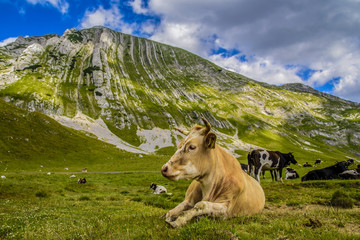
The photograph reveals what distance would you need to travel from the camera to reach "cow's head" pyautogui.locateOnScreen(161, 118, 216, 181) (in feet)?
18.6

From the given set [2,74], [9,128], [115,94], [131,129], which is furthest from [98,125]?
[2,74]

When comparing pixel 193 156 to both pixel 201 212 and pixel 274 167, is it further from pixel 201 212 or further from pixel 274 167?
pixel 274 167

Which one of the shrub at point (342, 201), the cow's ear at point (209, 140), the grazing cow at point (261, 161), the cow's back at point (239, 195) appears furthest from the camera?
the grazing cow at point (261, 161)

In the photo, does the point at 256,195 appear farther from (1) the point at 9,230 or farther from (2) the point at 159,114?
(2) the point at 159,114

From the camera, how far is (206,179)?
21.3 feet

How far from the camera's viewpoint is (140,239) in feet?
15.9

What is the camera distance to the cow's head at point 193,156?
568 cm

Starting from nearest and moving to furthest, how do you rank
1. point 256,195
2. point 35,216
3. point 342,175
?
1. point 256,195
2. point 35,216
3. point 342,175

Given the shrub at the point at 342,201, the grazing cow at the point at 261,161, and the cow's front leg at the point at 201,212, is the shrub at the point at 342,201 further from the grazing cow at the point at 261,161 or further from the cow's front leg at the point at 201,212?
the grazing cow at the point at 261,161

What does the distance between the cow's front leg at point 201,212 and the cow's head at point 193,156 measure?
2.82ft

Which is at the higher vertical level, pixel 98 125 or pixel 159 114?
pixel 159 114

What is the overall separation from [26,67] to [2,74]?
19.9 m

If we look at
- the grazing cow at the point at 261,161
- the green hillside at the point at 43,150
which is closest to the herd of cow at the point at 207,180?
the grazing cow at the point at 261,161

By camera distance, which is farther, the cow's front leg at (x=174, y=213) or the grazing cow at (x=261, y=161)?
the grazing cow at (x=261, y=161)
